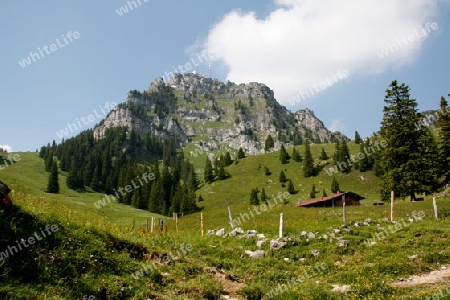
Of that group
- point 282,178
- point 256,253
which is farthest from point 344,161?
point 256,253

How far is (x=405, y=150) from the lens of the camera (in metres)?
47.0

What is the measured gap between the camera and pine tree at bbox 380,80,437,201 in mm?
45812

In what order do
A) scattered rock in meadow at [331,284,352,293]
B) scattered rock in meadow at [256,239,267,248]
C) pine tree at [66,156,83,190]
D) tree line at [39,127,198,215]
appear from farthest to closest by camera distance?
pine tree at [66,156,83,190]
tree line at [39,127,198,215]
scattered rock in meadow at [256,239,267,248]
scattered rock in meadow at [331,284,352,293]

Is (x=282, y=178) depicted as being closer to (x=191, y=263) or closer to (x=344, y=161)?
(x=344, y=161)

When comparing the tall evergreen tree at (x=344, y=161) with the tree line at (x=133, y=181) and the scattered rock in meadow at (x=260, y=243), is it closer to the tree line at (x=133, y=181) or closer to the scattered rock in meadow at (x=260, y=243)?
the tree line at (x=133, y=181)

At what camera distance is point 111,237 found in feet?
42.4

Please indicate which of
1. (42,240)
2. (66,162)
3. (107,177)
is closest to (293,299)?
(42,240)

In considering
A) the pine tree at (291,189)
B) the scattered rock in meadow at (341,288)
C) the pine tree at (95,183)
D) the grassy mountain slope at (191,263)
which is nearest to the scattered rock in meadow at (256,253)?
the grassy mountain slope at (191,263)

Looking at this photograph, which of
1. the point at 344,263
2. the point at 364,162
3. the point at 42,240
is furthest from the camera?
the point at 364,162

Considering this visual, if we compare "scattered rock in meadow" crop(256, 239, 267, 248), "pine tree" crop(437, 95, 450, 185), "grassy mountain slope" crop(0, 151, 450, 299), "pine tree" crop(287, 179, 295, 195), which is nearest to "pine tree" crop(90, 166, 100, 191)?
"pine tree" crop(287, 179, 295, 195)

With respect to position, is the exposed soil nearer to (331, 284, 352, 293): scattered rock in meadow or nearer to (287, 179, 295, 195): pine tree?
(331, 284, 352, 293): scattered rock in meadow

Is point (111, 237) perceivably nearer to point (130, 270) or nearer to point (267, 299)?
point (130, 270)

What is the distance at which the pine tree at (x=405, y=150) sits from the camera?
45.8 m

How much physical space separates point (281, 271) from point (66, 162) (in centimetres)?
18261
